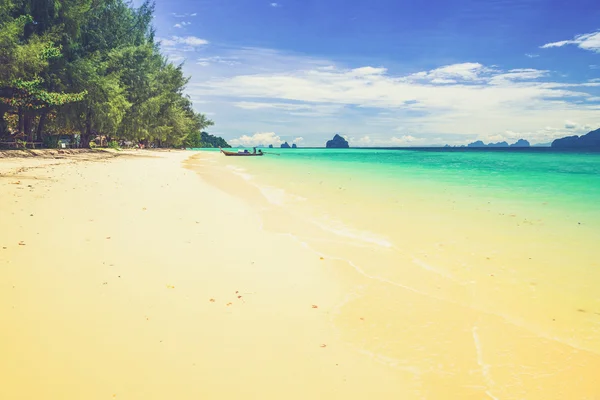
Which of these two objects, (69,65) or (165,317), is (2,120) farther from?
(165,317)

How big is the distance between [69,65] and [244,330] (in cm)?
3627

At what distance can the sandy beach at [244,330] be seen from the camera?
9.66ft

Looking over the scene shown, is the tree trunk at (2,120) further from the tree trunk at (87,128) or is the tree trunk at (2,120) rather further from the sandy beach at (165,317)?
the sandy beach at (165,317)

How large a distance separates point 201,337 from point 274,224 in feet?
19.0

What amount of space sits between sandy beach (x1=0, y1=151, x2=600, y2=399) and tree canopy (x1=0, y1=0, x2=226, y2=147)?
26514 millimetres

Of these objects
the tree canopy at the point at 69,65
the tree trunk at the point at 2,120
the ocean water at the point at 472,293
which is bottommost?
the ocean water at the point at 472,293

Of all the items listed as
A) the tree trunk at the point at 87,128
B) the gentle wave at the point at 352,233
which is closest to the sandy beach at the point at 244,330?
the gentle wave at the point at 352,233

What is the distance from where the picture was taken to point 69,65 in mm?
30875

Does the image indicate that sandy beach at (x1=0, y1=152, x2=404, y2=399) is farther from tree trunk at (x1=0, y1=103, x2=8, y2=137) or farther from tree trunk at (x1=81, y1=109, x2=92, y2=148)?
tree trunk at (x1=81, y1=109, x2=92, y2=148)

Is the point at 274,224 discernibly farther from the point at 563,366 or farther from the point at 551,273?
the point at 563,366

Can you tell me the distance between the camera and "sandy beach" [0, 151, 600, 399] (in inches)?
116

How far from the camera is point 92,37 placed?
36.6 m

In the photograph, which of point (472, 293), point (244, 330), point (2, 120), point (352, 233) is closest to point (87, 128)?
point (2, 120)

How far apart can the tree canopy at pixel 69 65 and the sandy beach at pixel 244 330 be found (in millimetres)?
26514
